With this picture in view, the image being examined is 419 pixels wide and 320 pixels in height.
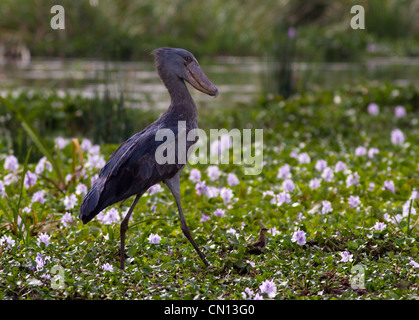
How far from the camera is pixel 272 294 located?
3178 mm

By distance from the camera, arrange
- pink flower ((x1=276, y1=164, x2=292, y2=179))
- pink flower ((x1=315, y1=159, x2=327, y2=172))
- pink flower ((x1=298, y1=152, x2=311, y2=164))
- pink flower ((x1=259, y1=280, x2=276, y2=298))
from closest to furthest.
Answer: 1. pink flower ((x1=259, y1=280, x2=276, y2=298))
2. pink flower ((x1=276, y1=164, x2=292, y2=179))
3. pink flower ((x1=315, y1=159, x2=327, y2=172))
4. pink flower ((x1=298, y1=152, x2=311, y2=164))

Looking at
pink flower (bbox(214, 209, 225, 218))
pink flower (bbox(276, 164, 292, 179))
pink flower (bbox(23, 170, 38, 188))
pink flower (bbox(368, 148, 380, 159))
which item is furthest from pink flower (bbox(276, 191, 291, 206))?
pink flower (bbox(23, 170, 38, 188))

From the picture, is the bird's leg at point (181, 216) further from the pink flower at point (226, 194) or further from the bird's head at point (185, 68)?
the pink flower at point (226, 194)

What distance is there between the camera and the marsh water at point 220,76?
949 centimetres

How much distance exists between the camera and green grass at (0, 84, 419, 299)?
10.9 ft

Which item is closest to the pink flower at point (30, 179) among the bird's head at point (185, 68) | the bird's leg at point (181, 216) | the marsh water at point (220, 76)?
Answer: the bird's leg at point (181, 216)

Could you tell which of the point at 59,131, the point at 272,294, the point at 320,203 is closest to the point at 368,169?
the point at 320,203

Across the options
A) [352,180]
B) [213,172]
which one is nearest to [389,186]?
[352,180]

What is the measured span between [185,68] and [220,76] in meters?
8.23

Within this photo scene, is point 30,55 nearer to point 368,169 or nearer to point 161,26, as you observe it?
point 161,26

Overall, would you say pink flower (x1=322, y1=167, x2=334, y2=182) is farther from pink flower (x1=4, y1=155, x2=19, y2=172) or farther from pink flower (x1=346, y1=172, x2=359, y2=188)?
pink flower (x1=4, y1=155, x2=19, y2=172)

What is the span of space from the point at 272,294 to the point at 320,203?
1.60 metres

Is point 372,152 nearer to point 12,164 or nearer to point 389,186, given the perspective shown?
point 389,186

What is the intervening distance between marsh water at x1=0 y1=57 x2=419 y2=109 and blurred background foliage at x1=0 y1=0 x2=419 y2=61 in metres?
0.50
